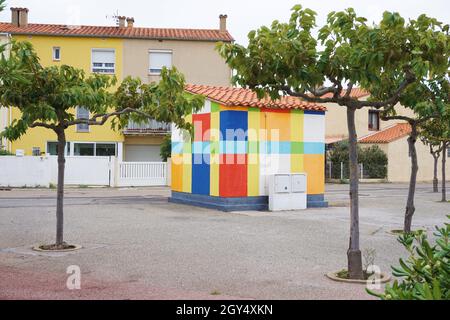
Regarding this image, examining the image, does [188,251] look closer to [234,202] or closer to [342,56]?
[342,56]

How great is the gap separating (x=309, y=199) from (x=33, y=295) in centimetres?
1330

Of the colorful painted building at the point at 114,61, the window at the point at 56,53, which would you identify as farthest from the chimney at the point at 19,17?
the window at the point at 56,53

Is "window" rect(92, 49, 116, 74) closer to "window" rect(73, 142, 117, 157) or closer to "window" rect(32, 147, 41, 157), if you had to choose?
"window" rect(73, 142, 117, 157)

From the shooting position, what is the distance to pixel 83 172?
2883cm

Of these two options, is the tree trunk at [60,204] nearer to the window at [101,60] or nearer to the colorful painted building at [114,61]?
the colorful painted building at [114,61]

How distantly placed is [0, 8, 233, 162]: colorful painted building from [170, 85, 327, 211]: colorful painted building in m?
16.1

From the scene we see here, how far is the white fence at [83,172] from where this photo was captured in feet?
92.3

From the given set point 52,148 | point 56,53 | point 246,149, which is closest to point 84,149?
point 52,148

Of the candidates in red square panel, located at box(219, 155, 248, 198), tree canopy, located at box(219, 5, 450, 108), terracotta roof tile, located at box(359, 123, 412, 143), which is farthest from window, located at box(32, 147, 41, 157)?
tree canopy, located at box(219, 5, 450, 108)

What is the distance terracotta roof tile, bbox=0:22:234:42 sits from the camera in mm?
34500

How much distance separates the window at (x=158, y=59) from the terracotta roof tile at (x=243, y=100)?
620 inches

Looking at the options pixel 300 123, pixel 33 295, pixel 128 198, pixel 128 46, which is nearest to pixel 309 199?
pixel 300 123
